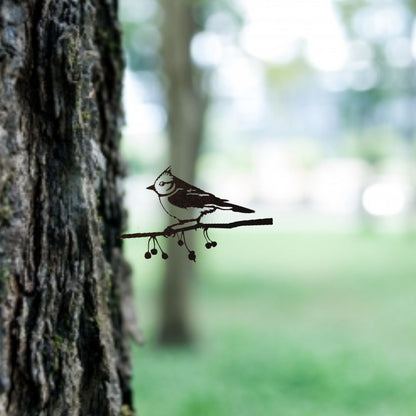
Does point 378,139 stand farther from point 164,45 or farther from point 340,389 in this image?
point 340,389

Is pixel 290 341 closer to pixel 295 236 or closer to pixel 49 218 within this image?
pixel 49 218

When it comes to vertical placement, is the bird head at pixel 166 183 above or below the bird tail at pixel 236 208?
above

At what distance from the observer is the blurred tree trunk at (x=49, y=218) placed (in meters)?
0.78

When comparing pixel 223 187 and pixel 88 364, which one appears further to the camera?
pixel 223 187

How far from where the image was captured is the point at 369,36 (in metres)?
8.44

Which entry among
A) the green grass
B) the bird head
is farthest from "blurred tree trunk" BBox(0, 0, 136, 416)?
the green grass

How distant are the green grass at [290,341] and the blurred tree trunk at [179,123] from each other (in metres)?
0.17

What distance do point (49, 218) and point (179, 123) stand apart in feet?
13.0

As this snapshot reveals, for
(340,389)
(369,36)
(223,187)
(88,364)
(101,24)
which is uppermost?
(369,36)

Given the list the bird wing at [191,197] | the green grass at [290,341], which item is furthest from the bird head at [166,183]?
the green grass at [290,341]

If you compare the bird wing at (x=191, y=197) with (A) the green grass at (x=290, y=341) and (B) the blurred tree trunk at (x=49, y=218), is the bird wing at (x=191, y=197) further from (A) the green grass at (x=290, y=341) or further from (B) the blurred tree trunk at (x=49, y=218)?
(A) the green grass at (x=290, y=341)

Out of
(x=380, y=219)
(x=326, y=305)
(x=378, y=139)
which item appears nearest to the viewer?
(x=326, y=305)

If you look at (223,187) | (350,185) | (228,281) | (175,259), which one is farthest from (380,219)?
(175,259)

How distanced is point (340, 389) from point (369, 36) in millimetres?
5862
